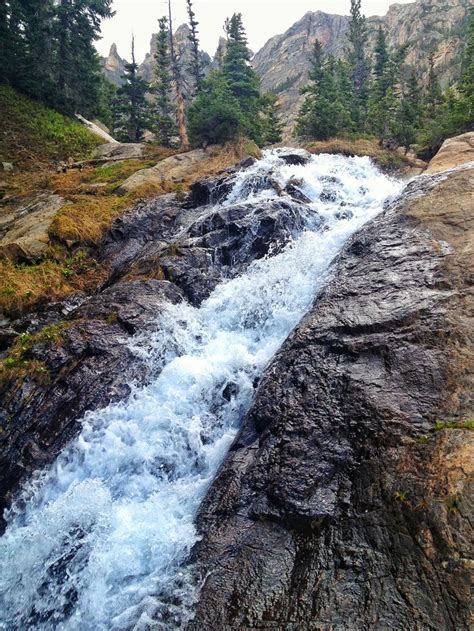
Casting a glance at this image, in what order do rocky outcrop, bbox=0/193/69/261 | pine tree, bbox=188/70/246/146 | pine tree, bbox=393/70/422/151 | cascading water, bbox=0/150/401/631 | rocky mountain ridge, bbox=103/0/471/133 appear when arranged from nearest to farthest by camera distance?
cascading water, bbox=0/150/401/631, rocky outcrop, bbox=0/193/69/261, pine tree, bbox=188/70/246/146, pine tree, bbox=393/70/422/151, rocky mountain ridge, bbox=103/0/471/133

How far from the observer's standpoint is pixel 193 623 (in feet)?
13.5

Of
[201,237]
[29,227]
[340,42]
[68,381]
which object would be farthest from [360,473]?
[340,42]

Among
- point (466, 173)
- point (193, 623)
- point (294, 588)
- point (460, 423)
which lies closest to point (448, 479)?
point (460, 423)

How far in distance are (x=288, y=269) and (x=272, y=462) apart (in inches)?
241

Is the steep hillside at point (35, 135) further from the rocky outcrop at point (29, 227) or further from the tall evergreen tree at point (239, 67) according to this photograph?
the tall evergreen tree at point (239, 67)

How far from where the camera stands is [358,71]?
41.6m

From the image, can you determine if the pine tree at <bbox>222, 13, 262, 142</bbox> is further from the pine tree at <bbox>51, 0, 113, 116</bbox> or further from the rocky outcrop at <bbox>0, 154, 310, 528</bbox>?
the rocky outcrop at <bbox>0, 154, 310, 528</bbox>

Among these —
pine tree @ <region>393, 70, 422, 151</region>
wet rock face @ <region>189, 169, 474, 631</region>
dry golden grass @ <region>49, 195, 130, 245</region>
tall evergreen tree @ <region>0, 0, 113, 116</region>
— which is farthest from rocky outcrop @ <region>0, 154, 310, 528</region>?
tall evergreen tree @ <region>0, 0, 113, 116</region>

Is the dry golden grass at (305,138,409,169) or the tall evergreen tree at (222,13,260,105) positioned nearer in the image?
the dry golden grass at (305,138,409,169)

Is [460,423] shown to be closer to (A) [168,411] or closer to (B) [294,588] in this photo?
(B) [294,588]

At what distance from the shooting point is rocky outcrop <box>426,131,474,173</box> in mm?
14652

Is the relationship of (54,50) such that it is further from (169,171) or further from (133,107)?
(169,171)

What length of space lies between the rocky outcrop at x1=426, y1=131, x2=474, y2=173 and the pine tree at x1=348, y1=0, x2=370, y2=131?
45.9ft

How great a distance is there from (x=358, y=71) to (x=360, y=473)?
4681cm
